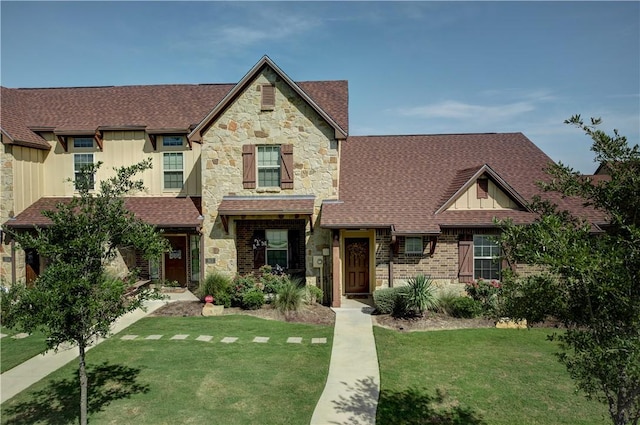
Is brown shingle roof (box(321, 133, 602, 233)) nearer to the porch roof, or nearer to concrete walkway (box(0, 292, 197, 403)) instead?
the porch roof

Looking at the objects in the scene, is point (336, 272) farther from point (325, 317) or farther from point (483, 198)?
point (483, 198)

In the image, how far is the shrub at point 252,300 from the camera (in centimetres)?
1636

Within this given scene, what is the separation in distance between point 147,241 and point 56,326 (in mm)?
2007

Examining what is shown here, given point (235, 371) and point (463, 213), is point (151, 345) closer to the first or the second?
point (235, 371)

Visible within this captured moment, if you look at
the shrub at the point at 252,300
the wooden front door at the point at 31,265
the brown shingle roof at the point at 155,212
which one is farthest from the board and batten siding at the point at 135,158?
the shrub at the point at 252,300

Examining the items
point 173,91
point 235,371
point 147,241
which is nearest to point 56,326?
point 147,241

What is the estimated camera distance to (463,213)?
17594 mm

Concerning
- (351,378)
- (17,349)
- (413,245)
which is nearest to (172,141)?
(17,349)

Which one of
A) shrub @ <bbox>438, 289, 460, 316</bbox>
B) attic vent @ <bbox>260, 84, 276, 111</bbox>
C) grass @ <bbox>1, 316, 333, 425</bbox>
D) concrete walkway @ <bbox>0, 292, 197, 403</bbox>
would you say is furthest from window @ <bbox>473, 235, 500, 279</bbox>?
concrete walkway @ <bbox>0, 292, 197, 403</bbox>

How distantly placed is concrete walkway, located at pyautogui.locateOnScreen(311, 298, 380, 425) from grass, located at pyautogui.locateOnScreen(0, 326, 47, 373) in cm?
803

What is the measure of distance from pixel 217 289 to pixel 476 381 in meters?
10.3

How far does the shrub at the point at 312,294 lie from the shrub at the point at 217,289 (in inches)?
118

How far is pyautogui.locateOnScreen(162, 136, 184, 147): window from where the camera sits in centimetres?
1989

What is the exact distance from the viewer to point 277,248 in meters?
19.1
